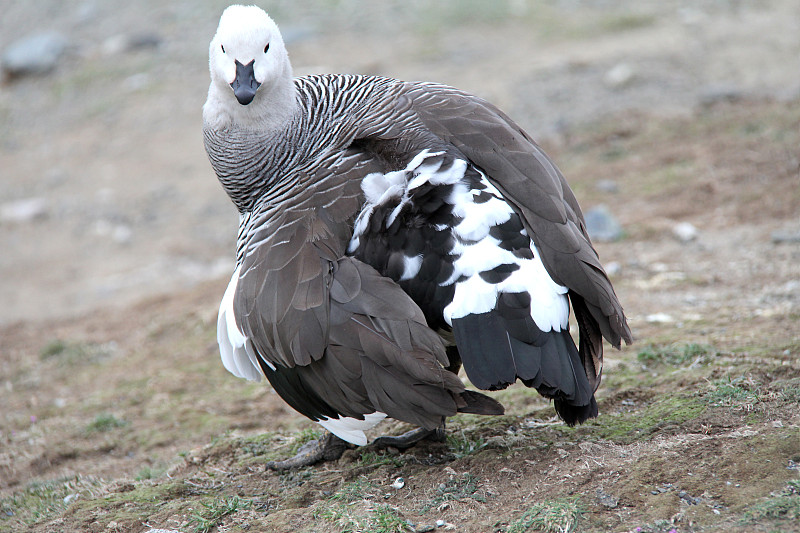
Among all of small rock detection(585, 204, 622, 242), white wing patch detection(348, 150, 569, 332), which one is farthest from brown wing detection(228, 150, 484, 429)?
small rock detection(585, 204, 622, 242)

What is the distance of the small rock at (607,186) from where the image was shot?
895 centimetres

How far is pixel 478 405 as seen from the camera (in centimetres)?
352

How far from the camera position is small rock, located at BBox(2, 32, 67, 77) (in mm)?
16922

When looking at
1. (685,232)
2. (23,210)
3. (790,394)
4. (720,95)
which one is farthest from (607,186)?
(23,210)

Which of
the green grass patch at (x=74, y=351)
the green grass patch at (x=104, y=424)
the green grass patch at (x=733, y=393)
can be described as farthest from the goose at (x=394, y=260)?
the green grass patch at (x=74, y=351)

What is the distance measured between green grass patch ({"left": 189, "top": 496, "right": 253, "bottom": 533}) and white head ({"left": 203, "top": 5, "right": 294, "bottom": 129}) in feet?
6.66

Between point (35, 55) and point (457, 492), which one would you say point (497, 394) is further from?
point (35, 55)

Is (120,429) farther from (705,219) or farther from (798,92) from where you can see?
(798,92)

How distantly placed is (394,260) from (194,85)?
41.0 feet

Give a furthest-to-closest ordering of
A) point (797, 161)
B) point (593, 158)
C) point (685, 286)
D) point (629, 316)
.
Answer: point (593, 158) → point (797, 161) → point (685, 286) → point (629, 316)

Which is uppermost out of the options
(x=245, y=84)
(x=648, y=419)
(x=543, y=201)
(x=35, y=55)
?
(x=35, y=55)

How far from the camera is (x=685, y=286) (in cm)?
628

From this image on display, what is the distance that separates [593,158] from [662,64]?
333cm

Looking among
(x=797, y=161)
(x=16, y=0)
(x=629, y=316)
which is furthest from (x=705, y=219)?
(x=16, y=0)
